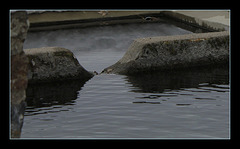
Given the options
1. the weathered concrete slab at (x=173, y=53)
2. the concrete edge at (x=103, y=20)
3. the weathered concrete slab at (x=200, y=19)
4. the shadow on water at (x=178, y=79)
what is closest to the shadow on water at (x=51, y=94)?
the shadow on water at (x=178, y=79)

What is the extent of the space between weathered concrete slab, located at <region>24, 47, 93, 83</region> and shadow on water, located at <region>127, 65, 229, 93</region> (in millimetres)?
993

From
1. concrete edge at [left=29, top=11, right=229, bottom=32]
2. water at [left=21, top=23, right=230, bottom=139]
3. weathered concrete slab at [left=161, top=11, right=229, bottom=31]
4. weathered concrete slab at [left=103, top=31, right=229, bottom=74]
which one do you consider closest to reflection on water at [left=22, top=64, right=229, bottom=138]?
water at [left=21, top=23, right=230, bottom=139]

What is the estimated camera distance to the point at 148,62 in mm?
10406

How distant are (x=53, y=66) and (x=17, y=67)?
4.69 meters

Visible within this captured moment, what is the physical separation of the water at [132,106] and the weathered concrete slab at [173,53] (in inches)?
13.0

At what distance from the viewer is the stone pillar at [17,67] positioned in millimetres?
5172

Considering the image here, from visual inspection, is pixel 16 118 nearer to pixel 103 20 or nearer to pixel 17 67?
pixel 17 67

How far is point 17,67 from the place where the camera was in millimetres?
5246

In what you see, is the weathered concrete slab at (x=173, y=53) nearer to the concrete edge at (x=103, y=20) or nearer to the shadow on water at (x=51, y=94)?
the shadow on water at (x=51, y=94)

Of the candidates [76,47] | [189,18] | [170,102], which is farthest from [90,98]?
[189,18]

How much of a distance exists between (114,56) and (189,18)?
422 cm

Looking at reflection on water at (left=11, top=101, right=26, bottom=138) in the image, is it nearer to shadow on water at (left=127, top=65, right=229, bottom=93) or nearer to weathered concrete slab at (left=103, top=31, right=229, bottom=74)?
shadow on water at (left=127, top=65, right=229, bottom=93)

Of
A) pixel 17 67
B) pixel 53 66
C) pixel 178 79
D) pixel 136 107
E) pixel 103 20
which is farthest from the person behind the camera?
pixel 103 20

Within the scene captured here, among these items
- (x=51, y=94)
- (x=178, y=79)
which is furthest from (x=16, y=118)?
(x=178, y=79)
